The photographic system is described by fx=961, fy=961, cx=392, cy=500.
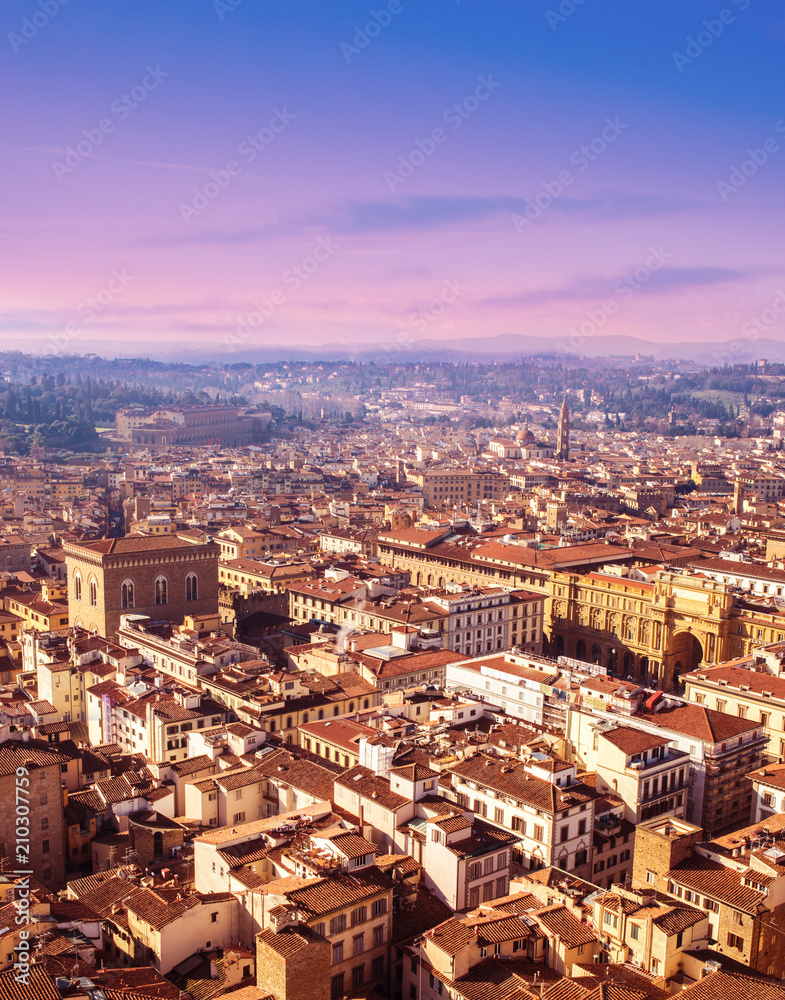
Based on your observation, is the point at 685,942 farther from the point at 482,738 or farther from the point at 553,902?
the point at 482,738

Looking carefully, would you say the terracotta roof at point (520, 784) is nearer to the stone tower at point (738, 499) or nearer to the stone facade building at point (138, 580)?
the stone facade building at point (138, 580)

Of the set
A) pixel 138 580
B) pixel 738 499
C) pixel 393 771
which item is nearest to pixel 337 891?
pixel 393 771

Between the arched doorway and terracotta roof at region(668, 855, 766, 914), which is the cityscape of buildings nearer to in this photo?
terracotta roof at region(668, 855, 766, 914)

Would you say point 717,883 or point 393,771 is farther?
point 393,771

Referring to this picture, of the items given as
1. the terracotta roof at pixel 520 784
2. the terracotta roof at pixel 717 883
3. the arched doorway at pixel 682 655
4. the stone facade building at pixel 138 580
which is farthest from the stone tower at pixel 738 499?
the terracotta roof at pixel 717 883

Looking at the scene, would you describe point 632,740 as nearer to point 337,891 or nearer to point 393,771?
point 393,771

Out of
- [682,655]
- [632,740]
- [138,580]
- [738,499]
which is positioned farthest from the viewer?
[738,499]
